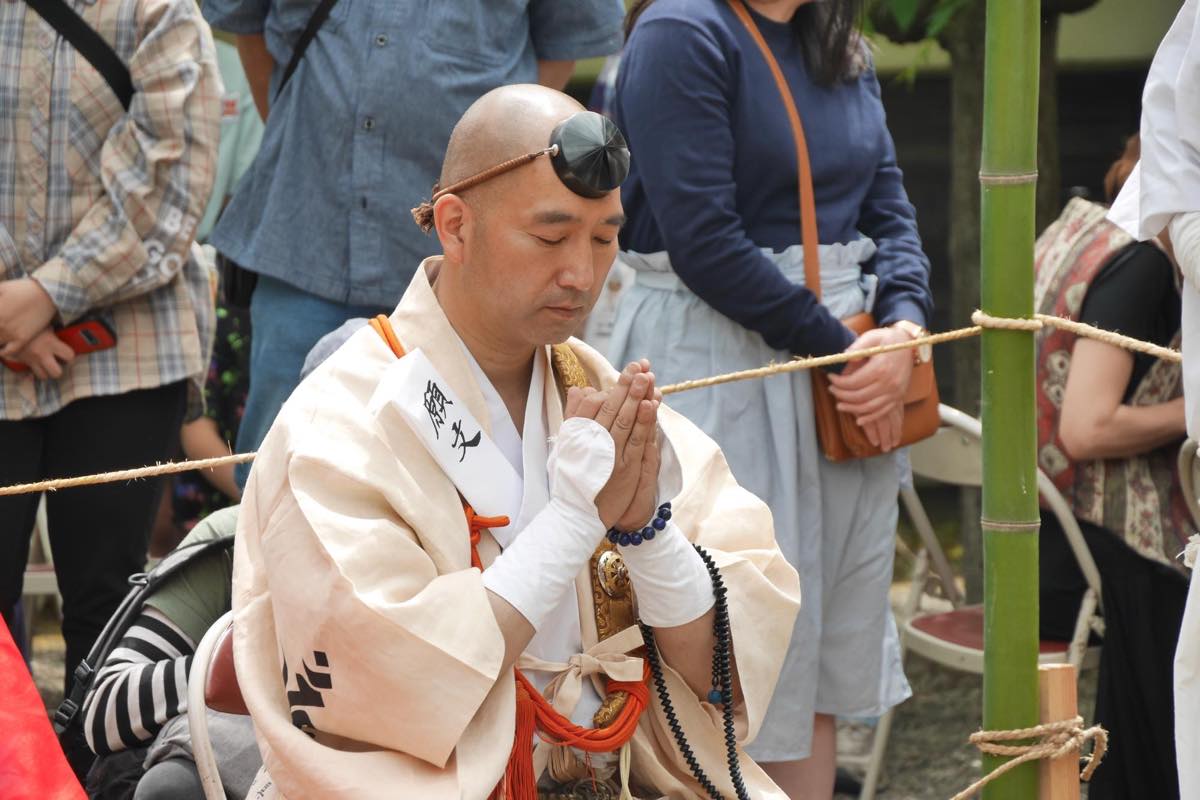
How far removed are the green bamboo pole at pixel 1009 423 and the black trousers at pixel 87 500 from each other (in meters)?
1.81

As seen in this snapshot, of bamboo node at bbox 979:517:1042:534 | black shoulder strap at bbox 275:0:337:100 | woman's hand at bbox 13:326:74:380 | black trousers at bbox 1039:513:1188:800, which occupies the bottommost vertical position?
black trousers at bbox 1039:513:1188:800

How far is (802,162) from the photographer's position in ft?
12.3

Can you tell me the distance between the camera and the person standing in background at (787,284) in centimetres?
366

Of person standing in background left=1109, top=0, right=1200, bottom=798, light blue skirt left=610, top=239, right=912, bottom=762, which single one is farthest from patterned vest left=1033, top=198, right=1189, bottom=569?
person standing in background left=1109, top=0, right=1200, bottom=798

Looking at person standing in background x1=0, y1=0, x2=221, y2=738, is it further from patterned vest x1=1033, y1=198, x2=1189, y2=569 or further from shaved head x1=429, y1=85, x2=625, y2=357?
patterned vest x1=1033, y1=198, x2=1189, y2=569

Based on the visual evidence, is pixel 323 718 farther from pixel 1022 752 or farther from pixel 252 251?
pixel 252 251

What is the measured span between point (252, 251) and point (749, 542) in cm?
161

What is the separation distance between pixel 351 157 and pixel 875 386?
1197 mm

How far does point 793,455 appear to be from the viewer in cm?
380

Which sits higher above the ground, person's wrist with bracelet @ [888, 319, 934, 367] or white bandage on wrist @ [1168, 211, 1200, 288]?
white bandage on wrist @ [1168, 211, 1200, 288]

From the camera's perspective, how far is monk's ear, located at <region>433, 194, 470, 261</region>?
2.50m

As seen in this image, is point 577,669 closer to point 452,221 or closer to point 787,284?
point 452,221

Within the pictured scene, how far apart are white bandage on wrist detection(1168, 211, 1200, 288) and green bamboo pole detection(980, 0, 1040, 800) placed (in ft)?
0.74

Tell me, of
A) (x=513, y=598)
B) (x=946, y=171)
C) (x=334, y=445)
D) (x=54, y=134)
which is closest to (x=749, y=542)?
(x=513, y=598)
